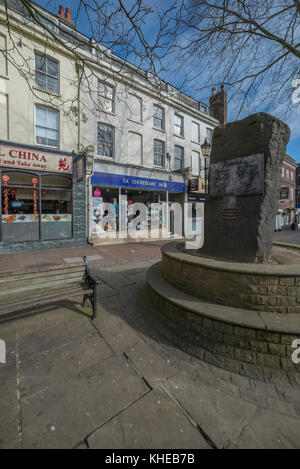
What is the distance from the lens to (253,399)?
204 cm

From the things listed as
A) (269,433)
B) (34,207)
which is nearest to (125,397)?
(269,433)

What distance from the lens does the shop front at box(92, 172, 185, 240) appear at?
37.6 feet

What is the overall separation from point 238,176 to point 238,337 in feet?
10.2

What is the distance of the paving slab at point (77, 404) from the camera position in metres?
1.64

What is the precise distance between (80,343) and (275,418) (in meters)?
2.49

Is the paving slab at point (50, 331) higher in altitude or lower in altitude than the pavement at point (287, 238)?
lower

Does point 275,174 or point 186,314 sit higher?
point 275,174

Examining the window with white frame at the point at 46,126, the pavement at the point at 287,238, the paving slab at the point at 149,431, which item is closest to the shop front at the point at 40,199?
the window with white frame at the point at 46,126

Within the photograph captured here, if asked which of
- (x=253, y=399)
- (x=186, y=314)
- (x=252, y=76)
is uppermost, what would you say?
(x=252, y=76)

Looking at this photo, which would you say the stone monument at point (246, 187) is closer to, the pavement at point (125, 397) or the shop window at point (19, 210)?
the pavement at point (125, 397)

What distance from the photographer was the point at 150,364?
2.50 meters

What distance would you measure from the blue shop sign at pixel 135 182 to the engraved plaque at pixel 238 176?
7.85 meters
